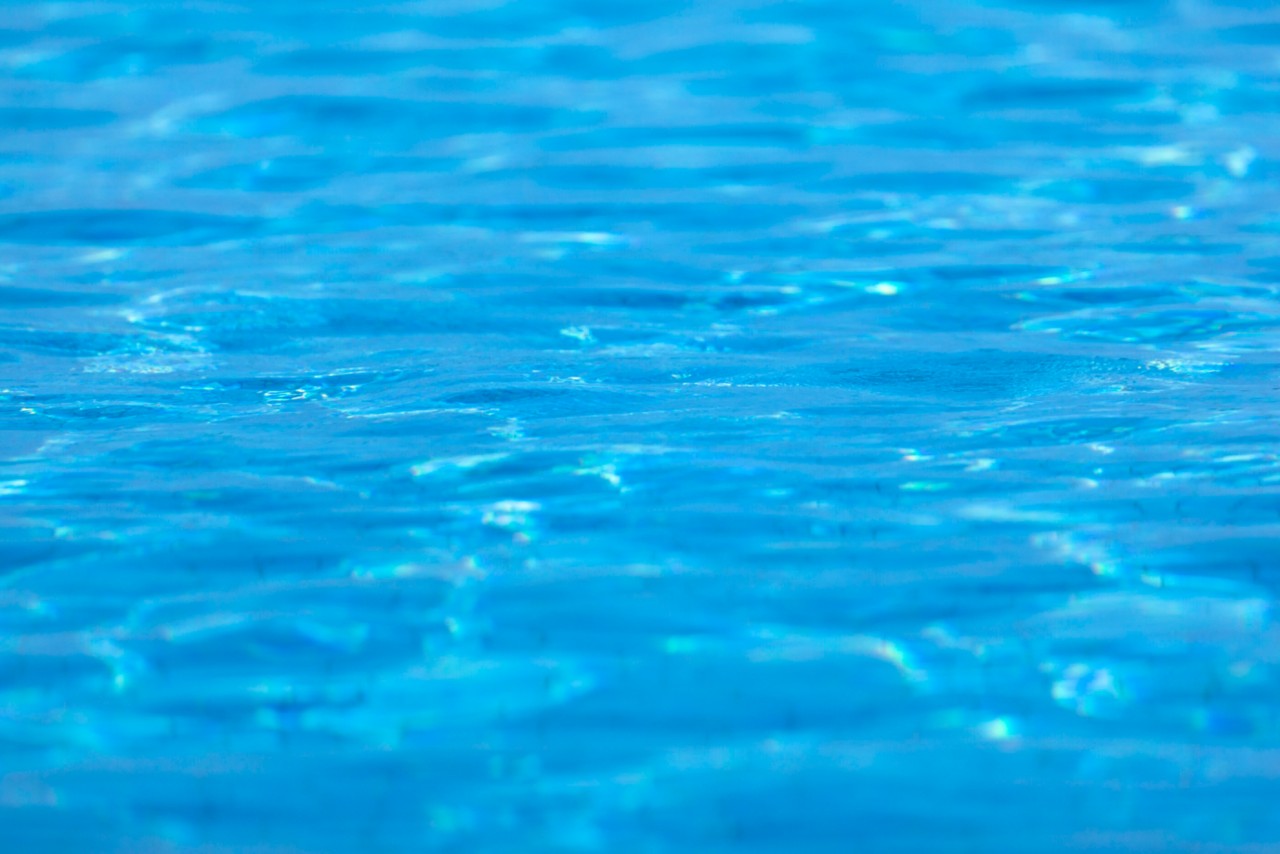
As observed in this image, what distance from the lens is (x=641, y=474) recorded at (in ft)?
7.59

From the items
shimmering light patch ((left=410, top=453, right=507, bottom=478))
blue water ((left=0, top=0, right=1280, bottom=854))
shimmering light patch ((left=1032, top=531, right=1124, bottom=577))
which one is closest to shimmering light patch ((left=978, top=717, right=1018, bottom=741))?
blue water ((left=0, top=0, right=1280, bottom=854))

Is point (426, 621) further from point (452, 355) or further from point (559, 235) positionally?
point (559, 235)

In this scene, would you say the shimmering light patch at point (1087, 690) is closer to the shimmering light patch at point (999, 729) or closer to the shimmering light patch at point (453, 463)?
the shimmering light patch at point (999, 729)

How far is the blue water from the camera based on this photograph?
5.28 ft

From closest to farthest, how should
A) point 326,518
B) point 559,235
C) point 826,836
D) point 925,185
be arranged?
point 826,836, point 326,518, point 559,235, point 925,185

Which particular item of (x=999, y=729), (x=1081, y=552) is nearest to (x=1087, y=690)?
(x=999, y=729)

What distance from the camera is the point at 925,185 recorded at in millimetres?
4004

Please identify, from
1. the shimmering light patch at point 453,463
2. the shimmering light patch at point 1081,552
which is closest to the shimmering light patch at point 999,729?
the shimmering light patch at point 1081,552

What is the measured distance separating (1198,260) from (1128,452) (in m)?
1.19

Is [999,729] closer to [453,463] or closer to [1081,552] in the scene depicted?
[1081,552]

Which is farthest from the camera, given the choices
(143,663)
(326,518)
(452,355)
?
(452,355)

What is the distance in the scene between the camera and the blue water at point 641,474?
161 centimetres

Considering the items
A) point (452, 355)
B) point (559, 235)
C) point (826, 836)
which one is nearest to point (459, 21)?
point (559, 235)

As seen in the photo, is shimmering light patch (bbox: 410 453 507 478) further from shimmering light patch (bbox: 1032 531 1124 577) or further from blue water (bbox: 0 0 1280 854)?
shimmering light patch (bbox: 1032 531 1124 577)
